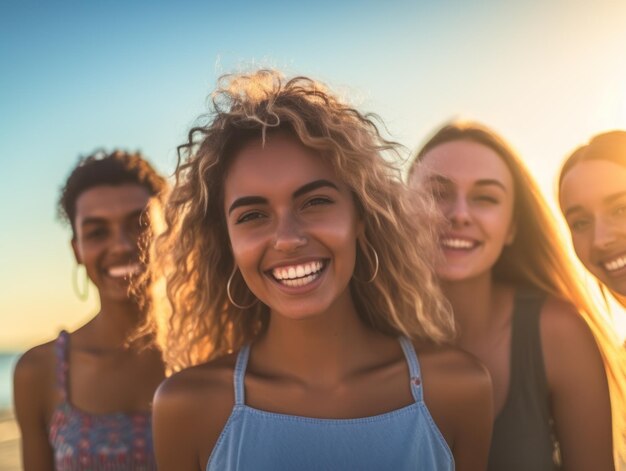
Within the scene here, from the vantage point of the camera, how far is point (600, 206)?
11.3 ft

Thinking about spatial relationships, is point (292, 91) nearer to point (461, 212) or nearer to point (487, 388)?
point (461, 212)

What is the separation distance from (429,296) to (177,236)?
1150mm

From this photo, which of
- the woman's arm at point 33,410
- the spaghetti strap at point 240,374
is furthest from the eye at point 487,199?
the woman's arm at point 33,410

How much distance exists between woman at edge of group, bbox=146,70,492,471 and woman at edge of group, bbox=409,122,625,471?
308 mm

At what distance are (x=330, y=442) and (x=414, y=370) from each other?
439 millimetres

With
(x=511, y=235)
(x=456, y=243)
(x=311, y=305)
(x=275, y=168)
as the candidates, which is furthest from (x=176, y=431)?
(x=511, y=235)

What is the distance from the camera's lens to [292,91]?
9.43ft

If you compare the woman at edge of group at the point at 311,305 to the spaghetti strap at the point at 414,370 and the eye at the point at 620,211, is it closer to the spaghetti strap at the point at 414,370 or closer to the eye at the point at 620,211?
the spaghetti strap at the point at 414,370

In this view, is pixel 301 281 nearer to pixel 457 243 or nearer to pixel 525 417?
pixel 457 243

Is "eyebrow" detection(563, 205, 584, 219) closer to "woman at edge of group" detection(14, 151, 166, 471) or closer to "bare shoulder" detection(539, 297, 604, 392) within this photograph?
"bare shoulder" detection(539, 297, 604, 392)

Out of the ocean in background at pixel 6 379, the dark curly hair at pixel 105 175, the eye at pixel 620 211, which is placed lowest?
the ocean in background at pixel 6 379

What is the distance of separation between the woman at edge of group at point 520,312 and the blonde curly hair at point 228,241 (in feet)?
0.75

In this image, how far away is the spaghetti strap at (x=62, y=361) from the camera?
362cm

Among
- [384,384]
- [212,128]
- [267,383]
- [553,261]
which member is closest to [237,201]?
[212,128]
